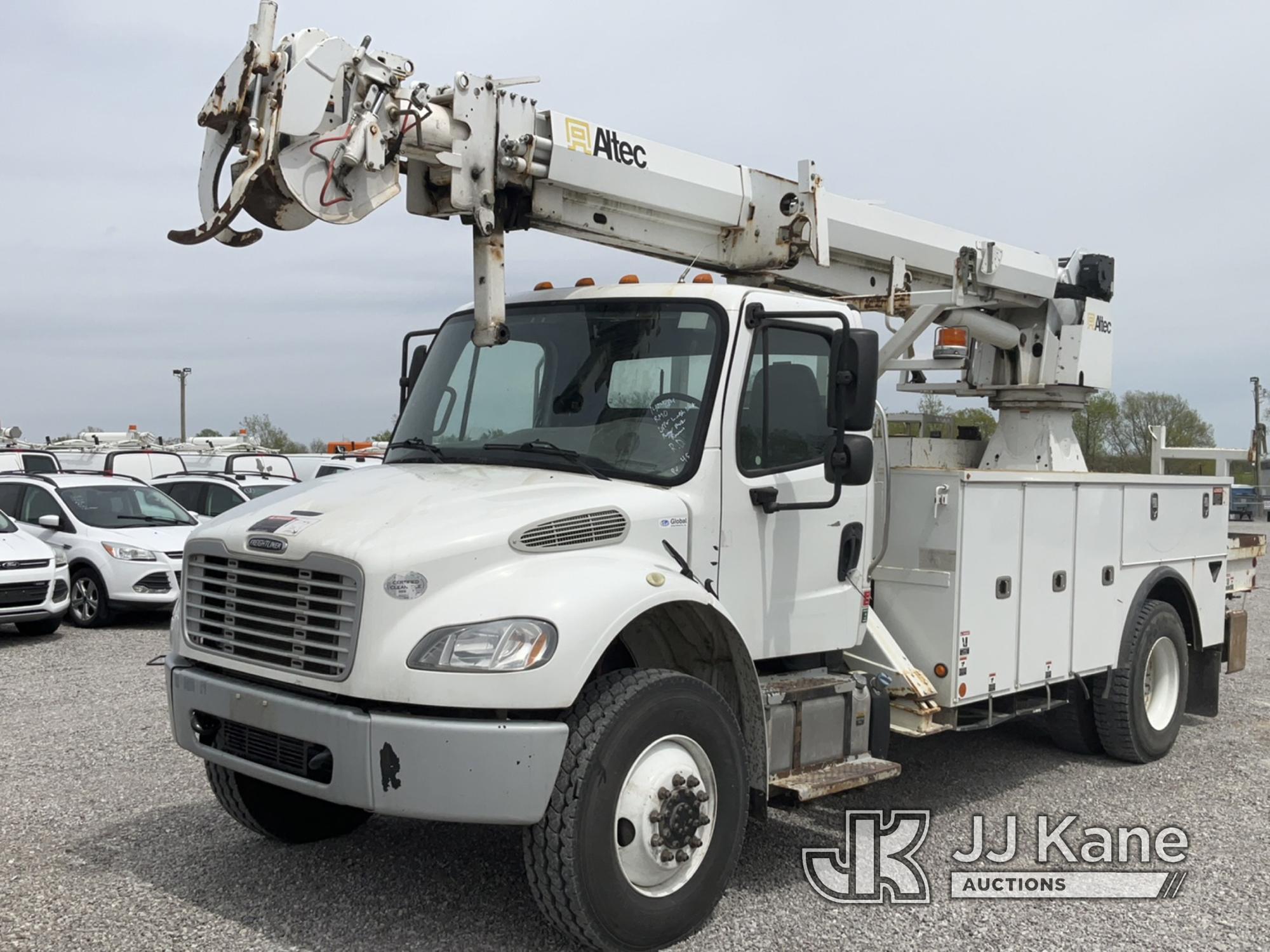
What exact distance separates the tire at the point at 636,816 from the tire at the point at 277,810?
1571 millimetres

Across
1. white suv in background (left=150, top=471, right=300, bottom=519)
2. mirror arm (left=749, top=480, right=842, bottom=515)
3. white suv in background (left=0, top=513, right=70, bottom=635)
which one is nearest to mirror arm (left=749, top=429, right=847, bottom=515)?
mirror arm (left=749, top=480, right=842, bottom=515)

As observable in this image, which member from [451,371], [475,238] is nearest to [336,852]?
[451,371]

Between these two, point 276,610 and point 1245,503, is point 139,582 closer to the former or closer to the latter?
point 276,610

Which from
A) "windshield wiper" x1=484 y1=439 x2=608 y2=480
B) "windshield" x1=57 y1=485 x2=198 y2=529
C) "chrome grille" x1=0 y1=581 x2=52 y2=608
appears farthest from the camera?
"windshield" x1=57 y1=485 x2=198 y2=529

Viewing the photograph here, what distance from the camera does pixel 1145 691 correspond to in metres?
7.92

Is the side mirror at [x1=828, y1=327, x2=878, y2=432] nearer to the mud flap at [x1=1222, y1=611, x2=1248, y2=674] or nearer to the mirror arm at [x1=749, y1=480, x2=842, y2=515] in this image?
the mirror arm at [x1=749, y1=480, x2=842, y2=515]

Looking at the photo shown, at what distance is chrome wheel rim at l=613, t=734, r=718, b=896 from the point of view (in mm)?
4504

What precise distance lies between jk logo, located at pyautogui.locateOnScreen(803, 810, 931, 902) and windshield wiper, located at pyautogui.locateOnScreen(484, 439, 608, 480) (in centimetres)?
214

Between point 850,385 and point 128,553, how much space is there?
1120 centimetres

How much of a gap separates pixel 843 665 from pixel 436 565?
254 cm

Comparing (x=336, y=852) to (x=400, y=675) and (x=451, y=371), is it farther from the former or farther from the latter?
(x=451, y=371)

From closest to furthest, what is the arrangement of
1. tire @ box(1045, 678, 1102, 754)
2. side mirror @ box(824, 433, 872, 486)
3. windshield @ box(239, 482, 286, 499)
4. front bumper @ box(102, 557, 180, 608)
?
side mirror @ box(824, 433, 872, 486), tire @ box(1045, 678, 1102, 754), front bumper @ box(102, 557, 180, 608), windshield @ box(239, 482, 286, 499)

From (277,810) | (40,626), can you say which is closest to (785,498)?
(277,810)

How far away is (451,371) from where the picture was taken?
5.86m
